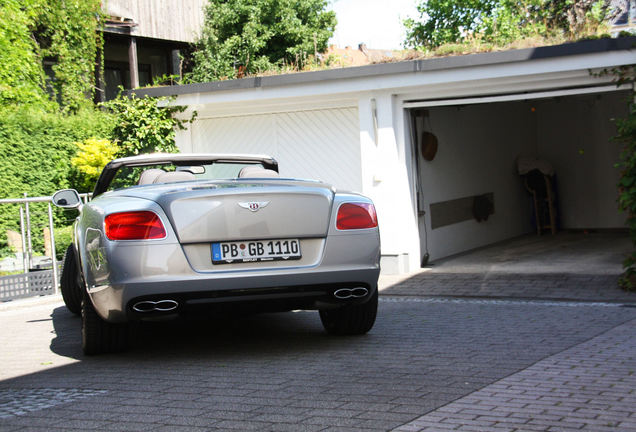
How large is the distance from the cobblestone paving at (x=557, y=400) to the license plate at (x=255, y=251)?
1680 mm

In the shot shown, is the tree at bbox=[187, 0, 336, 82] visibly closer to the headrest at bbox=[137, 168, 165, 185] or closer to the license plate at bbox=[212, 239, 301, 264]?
the headrest at bbox=[137, 168, 165, 185]

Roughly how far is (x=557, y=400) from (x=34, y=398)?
306 cm

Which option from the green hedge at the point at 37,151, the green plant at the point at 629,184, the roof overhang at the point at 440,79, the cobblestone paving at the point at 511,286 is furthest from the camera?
the green hedge at the point at 37,151

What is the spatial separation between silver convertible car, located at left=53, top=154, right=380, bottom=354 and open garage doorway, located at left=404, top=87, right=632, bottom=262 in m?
6.21

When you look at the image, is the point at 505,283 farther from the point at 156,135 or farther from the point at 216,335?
the point at 156,135

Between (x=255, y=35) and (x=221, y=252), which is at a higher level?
(x=255, y=35)

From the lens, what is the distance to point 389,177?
39.3 feet

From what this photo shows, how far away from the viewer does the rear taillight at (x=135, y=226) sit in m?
5.49

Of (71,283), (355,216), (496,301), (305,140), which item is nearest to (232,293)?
(355,216)

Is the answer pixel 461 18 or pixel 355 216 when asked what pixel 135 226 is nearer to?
pixel 355 216

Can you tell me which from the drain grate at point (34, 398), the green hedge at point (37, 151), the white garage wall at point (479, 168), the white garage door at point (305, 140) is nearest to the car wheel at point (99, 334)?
the drain grate at point (34, 398)

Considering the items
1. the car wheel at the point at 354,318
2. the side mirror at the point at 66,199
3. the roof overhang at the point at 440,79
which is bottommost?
the car wheel at the point at 354,318

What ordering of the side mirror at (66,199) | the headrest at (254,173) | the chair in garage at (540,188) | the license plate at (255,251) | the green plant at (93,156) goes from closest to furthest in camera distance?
1. the license plate at (255,251)
2. the headrest at (254,173)
3. the side mirror at (66,199)
4. the green plant at (93,156)
5. the chair in garage at (540,188)

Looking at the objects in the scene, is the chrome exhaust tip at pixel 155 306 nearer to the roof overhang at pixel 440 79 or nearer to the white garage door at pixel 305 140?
the roof overhang at pixel 440 79
